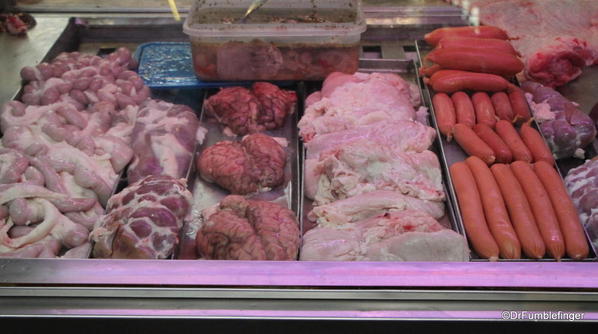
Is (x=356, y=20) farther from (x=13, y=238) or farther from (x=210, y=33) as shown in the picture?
(x=13, y=238)

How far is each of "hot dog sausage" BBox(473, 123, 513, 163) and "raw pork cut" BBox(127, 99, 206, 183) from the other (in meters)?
1.75

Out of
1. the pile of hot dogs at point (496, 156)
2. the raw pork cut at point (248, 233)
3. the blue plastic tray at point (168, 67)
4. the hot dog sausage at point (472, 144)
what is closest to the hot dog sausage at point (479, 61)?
the pile of hot dogs at point (496, 156)

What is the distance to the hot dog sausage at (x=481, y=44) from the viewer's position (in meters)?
3.62

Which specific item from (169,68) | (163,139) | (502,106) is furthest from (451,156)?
(169,68)

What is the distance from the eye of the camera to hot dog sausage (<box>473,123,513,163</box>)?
10.1 feet

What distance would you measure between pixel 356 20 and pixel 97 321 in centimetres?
257

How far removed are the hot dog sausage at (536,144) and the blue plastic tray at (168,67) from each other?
184cm

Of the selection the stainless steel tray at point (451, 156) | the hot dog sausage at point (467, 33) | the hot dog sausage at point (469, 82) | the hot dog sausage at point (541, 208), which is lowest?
the stainless steel tray at point (451, 156)

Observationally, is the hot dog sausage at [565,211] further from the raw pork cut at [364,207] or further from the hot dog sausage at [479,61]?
the hot dog sausage at [479,61]

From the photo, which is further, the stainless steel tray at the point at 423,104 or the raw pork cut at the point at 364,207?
the stainless steel tray at the point at 423,104

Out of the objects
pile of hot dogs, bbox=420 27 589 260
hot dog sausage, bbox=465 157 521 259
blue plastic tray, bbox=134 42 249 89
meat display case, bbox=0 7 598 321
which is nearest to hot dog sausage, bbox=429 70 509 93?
pile of hot dogs, bbox=420 27 589 260

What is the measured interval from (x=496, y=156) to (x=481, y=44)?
0.95 meters

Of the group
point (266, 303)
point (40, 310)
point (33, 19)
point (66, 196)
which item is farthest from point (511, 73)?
point (33, 19)

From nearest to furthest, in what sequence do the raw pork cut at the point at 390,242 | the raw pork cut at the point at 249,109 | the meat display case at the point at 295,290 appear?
the meat display case at the point at 295,290 < the raw pork cut at the point at 390,242 < the raw pork cut at the point at 249,109
